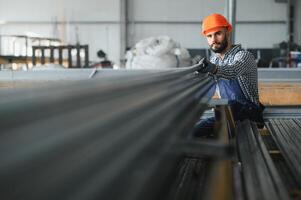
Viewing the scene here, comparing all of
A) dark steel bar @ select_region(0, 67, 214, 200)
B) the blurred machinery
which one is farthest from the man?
the blurred machinery

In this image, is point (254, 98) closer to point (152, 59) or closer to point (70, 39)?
point (152, 59)

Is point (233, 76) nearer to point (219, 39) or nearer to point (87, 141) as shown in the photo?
point (219, 39)

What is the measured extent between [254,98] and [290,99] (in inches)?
43.7

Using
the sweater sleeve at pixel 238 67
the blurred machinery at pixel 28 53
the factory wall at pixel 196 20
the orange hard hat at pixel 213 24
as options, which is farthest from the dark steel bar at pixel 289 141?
the factory wall at pixel 196 20

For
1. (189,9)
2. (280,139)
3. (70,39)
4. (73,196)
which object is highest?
(189,9)

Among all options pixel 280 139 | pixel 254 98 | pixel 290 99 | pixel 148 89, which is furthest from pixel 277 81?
pixel 148 89

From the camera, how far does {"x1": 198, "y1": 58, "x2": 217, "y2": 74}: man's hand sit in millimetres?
2042

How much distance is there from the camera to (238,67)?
2.42 metres

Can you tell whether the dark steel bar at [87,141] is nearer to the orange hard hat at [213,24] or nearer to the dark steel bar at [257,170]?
the dark steel bar at [257,170]

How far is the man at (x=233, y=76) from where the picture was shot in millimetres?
2387

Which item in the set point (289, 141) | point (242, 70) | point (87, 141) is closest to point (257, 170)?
point (289, 141)

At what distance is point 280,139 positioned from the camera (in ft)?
6.72

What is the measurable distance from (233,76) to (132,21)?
10398mm

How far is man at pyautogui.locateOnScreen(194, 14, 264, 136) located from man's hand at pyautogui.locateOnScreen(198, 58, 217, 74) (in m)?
0.12
